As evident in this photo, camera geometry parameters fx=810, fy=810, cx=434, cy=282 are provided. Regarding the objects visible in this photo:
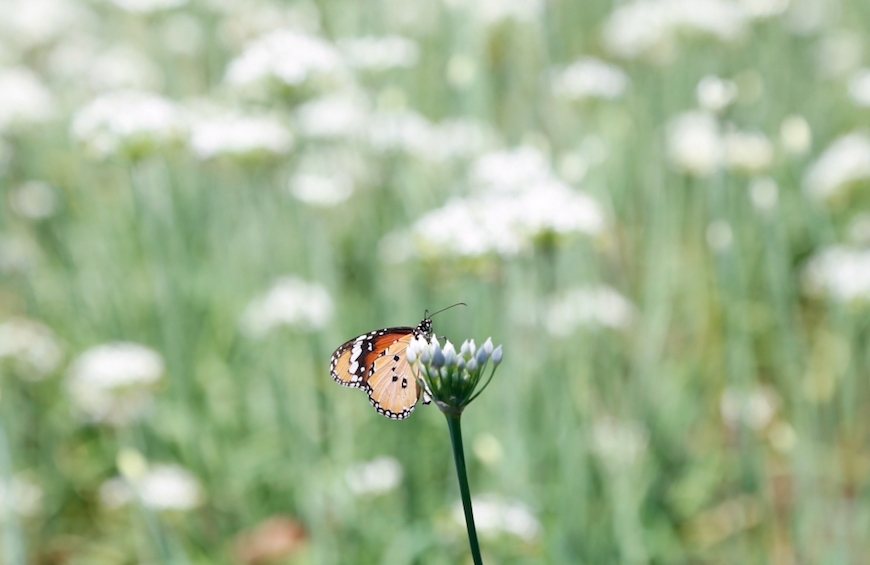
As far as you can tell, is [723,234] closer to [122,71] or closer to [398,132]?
[398,132]

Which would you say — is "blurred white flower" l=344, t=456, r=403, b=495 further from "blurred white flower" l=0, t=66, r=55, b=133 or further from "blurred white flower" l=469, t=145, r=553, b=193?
"blurred white flower" l=0, t=66, r=55, b=133

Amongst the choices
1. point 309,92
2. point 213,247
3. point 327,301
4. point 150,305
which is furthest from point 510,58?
point 150,305

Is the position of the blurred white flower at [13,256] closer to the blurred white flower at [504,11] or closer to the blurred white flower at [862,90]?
the blurred white flower at [504,11]

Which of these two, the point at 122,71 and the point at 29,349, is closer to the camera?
the point at 29,349

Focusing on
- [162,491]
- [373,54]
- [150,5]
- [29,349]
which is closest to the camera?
[162,491]

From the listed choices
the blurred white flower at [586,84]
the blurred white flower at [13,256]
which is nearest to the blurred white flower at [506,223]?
the blurred white flower at [586,84]

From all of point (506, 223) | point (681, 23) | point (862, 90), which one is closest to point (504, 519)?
point (506, 223)
